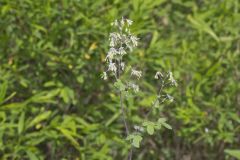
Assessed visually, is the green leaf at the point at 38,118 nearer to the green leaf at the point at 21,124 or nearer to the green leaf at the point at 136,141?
the green leaf at the point at 21,124

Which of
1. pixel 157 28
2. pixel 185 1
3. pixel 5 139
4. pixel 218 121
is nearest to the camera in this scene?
pixel 5 139

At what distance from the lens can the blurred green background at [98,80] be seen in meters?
3.63

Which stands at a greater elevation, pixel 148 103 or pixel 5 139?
pixel 148 103

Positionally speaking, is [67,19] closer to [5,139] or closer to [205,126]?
[5,139]

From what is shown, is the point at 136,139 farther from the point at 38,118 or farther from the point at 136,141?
the point at 38,118

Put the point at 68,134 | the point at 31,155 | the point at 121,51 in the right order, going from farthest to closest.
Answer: the point at 68,134 → the point at 31,155 → the point at 121,51

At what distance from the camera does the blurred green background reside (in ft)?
11.9

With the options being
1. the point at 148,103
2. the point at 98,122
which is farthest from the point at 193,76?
the point at 98,122

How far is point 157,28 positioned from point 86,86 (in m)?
0.70

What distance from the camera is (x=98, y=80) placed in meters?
3.92

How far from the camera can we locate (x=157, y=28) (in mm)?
4051

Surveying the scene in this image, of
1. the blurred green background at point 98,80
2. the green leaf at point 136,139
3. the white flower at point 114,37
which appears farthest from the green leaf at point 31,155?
the white flower at point 114,37

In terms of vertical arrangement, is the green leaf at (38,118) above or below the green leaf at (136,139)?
above

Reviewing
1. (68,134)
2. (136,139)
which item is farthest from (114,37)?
(68,134)
